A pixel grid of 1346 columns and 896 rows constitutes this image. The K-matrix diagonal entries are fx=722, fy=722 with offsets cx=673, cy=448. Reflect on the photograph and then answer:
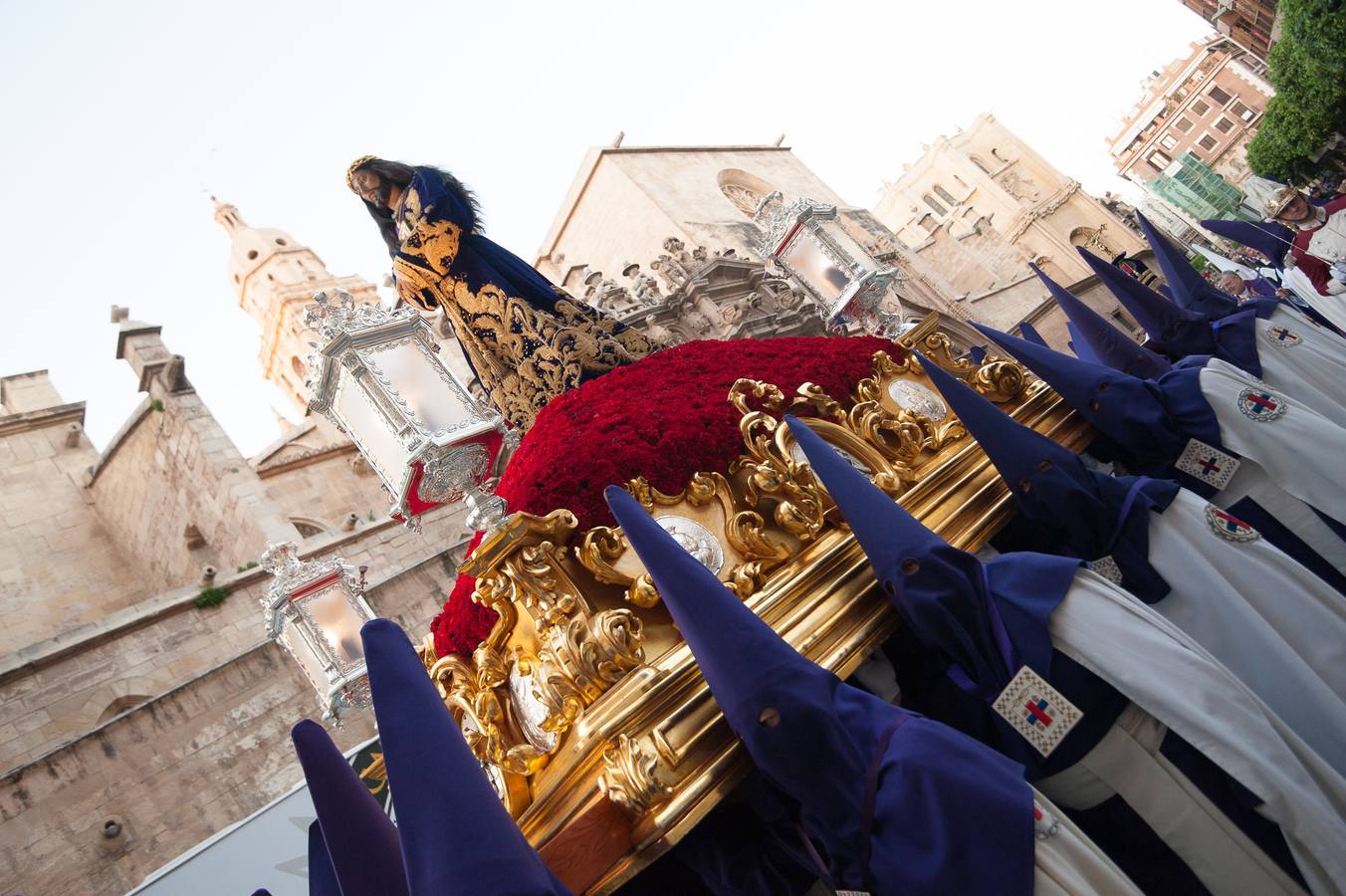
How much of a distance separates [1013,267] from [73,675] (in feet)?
82.0

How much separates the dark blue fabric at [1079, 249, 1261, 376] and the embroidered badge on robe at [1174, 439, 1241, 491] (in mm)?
1426

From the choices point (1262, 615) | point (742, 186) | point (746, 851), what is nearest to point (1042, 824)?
point (746, 851)

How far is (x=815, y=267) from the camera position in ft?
26.8

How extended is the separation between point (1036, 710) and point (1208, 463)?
2342 mm

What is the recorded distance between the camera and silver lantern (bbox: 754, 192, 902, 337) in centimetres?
765

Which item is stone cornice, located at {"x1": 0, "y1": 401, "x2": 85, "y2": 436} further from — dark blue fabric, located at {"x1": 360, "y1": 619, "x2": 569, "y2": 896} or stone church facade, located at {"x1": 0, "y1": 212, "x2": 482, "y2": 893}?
dark blue fabric, located at {"x1": 360, "y1": 619, "x2": 569, "y2": 896}

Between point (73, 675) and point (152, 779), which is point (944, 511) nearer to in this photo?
point (152, 779)

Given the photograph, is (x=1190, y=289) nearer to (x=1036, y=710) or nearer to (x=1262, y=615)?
(x=1262, y=615)

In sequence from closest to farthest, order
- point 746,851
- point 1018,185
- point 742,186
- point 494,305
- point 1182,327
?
1. point 746,851
2. point 494,305
3. point 1182,327
4. point 742,186
5. point 1018,185

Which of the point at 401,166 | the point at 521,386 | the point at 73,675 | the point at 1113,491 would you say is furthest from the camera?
the point at 73,675

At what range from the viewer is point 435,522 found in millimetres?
12594

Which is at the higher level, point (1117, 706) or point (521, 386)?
point (521, 386)

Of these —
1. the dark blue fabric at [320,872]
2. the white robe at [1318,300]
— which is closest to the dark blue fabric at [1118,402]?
the dark blue fabric at [320,872]

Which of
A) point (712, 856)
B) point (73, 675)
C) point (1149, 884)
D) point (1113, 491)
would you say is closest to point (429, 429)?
point (712, 856)
